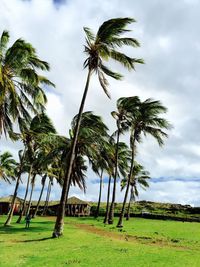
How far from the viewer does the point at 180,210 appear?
223 ft

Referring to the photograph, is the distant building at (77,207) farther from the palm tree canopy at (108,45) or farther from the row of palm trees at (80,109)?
the palm tree canopy at (108,45)

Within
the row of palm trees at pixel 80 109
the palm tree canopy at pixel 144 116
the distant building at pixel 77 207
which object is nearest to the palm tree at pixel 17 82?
the row of palm trees at pixel 80 109

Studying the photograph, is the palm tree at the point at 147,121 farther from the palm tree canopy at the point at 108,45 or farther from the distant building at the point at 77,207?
the distant building at the point at 77,207

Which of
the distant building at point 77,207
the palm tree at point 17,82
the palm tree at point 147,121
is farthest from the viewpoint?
the distant building at point 77,207

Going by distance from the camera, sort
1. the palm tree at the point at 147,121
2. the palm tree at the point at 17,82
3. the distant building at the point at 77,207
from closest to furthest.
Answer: the palm tree at the point at 17,82 < the palm tree at the point at 147,121 < the distant building at the point at 77,207

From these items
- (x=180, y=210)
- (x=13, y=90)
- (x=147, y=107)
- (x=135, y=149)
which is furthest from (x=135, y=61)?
(x=180, y=210)

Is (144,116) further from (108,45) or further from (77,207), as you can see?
(77,207)

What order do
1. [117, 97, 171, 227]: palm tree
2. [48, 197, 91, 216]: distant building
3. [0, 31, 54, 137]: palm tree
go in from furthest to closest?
[48, 197, 91, 216]: distant building
[117, 97, 171, 227]: palm tree
[0, 31, 54, 137]: palm tree

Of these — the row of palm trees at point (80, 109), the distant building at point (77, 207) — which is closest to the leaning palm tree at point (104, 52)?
the row of palm trees at point (80, 109)

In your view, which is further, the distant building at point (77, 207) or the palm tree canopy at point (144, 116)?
the distant building at point (77, 207)

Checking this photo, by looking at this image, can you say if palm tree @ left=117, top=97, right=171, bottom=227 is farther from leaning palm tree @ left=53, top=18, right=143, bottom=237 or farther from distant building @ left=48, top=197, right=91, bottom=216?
distant building @ left=48, top=197, right=91, bottom=216

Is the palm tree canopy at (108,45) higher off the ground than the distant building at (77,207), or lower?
higher

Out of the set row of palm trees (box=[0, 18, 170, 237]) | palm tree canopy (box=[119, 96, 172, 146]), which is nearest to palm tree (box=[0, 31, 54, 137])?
row of palm trees (box=[0, 18, 170, 237])

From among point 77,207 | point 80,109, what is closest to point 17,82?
point 80,109
